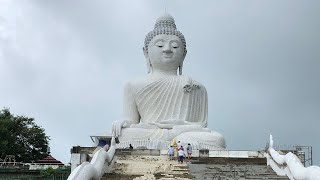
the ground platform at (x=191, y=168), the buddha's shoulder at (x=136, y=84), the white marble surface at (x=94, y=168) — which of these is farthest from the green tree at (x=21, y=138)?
the white marble surface at (x=94, y=168)

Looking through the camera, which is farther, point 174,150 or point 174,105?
point 174,105

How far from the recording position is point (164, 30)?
24531 millimetres

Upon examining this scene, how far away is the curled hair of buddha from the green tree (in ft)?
44.8

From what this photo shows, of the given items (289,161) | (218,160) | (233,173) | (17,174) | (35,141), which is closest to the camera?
(289,161)

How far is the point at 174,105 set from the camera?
77.9 feet

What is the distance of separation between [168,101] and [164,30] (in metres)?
3.13

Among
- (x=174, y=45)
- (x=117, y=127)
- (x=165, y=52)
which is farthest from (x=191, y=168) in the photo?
(x=174, y=45)

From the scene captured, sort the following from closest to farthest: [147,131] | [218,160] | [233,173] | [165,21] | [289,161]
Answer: [289,161], [233,173], [218,160], [147,131], [165,21]

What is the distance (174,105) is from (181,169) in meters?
11.2

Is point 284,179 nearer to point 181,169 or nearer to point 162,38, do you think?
point 181,169

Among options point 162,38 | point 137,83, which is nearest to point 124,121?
point 137,83

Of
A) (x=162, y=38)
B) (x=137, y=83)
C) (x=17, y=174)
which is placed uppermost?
(x=162, y=38)

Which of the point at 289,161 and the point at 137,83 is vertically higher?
the point at 137,83

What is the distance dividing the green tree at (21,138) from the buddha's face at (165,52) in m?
13.8
